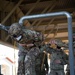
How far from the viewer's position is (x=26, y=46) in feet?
10.6

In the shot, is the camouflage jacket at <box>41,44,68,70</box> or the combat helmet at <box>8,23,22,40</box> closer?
the combat helmet at <box>8,23,22,40</box>

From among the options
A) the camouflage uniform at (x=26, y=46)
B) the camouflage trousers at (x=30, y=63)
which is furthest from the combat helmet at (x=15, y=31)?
the camouflage trousers at (x=30, y=63)

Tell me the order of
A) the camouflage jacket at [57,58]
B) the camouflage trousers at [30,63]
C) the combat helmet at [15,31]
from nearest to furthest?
the combat helmet at [15,31] → the camouflage trousers at [30,63] → the camouflage jacket at [57,58]

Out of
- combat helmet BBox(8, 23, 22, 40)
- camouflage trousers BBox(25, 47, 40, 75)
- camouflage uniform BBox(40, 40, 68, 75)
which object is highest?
camouflage uniform BBox(40, 40, 68, 75)

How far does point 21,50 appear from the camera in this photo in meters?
3.32

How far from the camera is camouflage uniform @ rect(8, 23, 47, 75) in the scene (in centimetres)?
294

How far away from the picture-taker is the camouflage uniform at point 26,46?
294 cm

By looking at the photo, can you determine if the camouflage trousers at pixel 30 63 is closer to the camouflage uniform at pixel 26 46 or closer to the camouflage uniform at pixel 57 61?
the camouflage uniform at pixel 26 46

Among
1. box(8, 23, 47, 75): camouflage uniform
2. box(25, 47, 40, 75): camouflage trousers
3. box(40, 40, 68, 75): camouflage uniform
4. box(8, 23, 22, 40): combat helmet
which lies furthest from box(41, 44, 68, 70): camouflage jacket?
box(8, 23, 22, 40): combat helmet

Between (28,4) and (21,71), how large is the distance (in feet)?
28.0

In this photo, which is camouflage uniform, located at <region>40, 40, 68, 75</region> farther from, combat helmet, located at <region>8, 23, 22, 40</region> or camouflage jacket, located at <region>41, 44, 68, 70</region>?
combat helmet, located at <region>8, 23, 22, 40</region>

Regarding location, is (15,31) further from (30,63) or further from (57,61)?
(57,61)

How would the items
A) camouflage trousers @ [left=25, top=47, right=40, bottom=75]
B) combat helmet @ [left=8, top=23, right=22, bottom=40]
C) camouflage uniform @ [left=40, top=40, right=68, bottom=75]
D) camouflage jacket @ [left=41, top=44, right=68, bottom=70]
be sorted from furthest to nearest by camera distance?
1. camouflage uniform @ [left=40, top=40, right=68, bottom=75]
2. camouflage jacket @ [left=41, top=44, right=68, bottom=70]
3. camouflage trousers @ [left=25, top=47, right=40, bottom=75]
4. combat helmet @ [left=8, top=23, right=22, bottom=40]

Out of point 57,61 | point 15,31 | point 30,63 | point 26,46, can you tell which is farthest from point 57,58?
point 15,31
